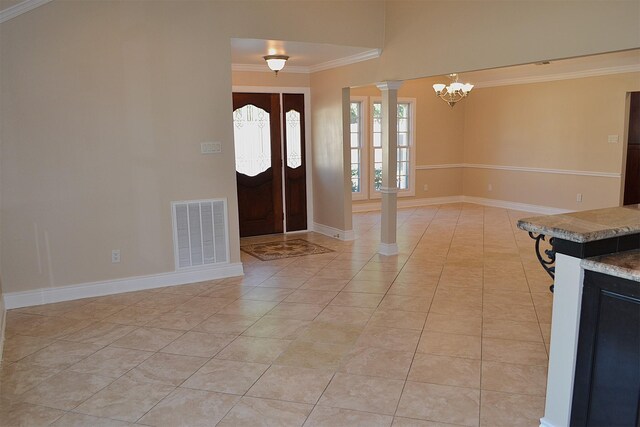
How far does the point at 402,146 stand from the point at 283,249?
4.15 meters

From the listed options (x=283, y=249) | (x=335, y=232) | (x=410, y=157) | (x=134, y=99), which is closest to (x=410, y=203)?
(x=410, y=157)

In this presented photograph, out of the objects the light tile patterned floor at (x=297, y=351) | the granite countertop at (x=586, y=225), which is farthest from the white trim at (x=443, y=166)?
the granite countertop at (x=586, y=225)

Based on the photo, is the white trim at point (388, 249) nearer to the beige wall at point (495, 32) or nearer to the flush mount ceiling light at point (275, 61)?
the beige wall at point (495, 32)

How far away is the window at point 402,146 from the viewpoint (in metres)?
9.12

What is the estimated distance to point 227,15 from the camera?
4.85m

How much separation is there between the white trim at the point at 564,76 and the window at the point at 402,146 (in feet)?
4.95

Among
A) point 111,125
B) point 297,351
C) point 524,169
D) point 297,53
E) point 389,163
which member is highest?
point 297,53

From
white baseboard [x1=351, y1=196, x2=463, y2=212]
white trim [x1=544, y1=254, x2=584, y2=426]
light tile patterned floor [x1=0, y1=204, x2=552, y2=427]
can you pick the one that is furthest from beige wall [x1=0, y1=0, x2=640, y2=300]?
white baseboard [x1=351, y1=196, x2=463, y2=212]

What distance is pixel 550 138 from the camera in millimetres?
8500

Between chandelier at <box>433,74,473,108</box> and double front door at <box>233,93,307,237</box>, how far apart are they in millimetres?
2641

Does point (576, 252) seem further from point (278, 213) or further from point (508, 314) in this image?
point (278, 213)

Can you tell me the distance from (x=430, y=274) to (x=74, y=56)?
3.98 m

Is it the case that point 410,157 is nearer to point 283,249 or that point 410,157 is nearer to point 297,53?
point 283,249

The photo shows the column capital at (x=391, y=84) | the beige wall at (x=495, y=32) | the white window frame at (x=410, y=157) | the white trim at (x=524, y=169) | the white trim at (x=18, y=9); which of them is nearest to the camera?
the beige wall at (x=495, y=32)
